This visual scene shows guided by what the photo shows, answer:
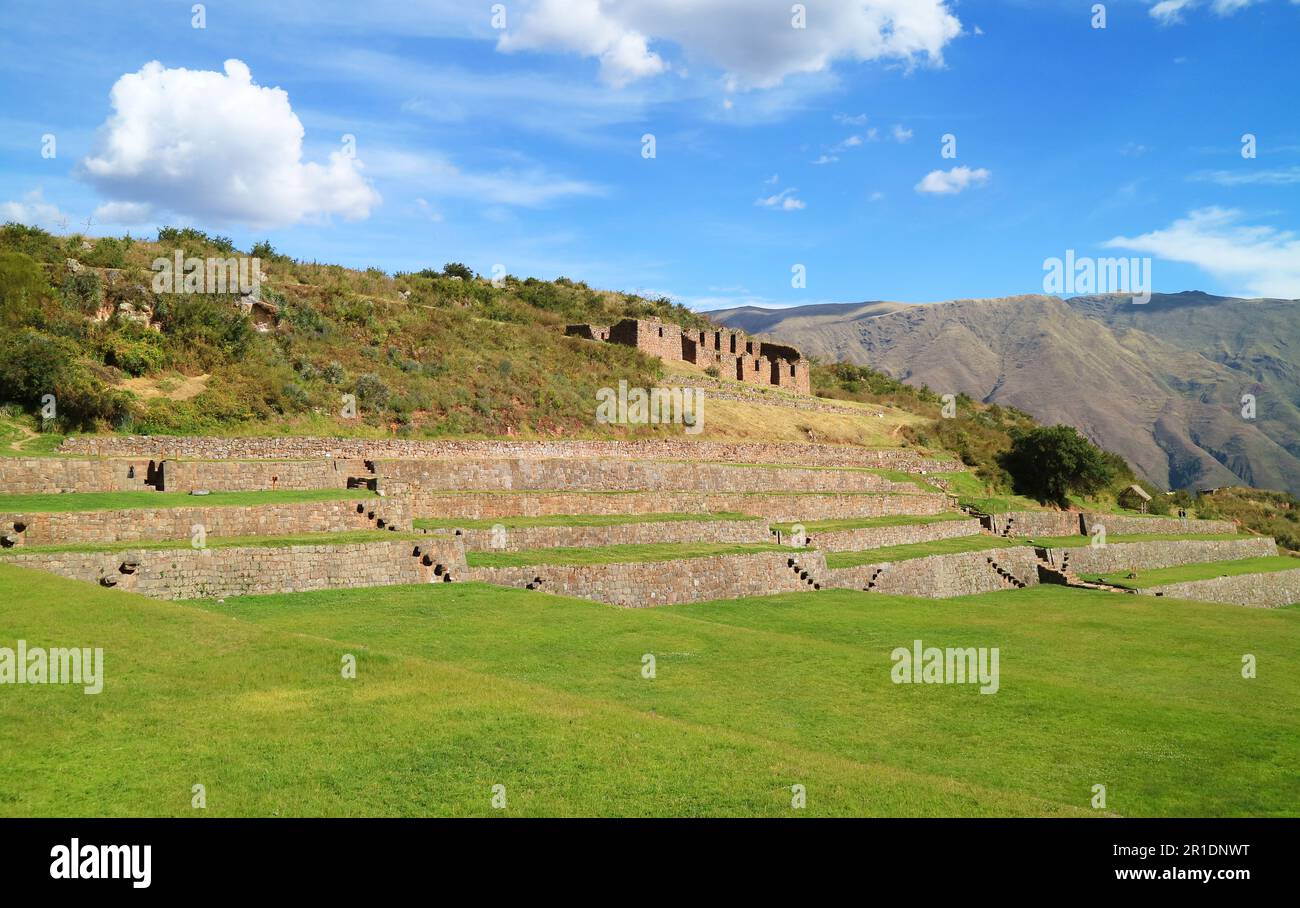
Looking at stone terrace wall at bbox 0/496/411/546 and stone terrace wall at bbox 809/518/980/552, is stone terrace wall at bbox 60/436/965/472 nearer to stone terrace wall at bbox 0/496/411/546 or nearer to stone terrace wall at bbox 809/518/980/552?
stone terrace wall at bbox 0/496/411/546

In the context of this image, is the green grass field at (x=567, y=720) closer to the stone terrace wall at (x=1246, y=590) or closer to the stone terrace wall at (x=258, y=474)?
the stone terrace wall at (x=258, y=474)

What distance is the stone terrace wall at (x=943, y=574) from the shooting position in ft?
93.7

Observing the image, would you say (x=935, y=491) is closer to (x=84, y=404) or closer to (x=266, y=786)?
(x=84, y=404)

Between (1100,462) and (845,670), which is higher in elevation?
(1100,462)

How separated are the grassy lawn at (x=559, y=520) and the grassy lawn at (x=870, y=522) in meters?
3.08

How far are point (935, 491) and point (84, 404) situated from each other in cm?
3730

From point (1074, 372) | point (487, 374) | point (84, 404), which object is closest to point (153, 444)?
point (84, 404)

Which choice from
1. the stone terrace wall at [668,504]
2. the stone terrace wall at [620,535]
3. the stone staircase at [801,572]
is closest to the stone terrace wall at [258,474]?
the stone terrace wall at [668,504]

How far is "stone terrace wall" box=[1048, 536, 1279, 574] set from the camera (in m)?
38.8

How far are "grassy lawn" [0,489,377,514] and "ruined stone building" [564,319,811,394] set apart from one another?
30908 mm

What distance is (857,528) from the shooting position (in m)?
33.1

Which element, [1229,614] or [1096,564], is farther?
[1096,564]

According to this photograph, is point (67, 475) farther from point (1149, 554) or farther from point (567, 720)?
point (1149, 554)
